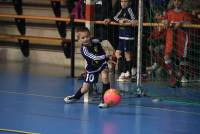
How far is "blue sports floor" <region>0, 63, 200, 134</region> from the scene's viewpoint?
5855 millimetres

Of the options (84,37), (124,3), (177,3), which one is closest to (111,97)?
(84,37)

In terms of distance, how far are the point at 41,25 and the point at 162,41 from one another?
374 centimetres

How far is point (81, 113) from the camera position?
667cm

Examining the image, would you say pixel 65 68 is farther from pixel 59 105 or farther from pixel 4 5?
pixel 59 105

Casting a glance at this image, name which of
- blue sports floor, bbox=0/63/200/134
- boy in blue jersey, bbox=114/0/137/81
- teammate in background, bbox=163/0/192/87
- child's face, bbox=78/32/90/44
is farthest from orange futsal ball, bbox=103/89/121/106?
boy in blue jersey, bbox=114/0/137/81

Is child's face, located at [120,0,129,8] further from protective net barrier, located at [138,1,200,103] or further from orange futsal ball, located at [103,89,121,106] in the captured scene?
orange futsal ball, located at [103,89,121,106]

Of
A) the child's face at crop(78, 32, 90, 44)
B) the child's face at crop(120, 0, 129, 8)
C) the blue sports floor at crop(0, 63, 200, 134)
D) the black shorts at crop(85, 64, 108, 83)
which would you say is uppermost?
the child's face at crop(120, 0, 129, 8)

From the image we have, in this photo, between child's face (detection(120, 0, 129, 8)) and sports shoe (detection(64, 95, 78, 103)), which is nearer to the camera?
sports shoe (detection(64, 95, 78, 103))

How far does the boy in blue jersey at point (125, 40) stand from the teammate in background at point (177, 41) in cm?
66

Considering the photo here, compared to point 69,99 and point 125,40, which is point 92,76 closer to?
point 69,99

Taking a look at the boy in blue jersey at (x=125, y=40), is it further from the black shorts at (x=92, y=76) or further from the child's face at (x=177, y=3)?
the black shorts at (x=92, y=76)

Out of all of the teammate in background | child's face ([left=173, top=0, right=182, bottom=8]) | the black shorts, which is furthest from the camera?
child's face ([left=173, top=0, right=182, bottom=8])

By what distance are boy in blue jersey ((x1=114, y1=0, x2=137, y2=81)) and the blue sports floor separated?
1.84 feet

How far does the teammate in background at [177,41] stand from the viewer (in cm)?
885
